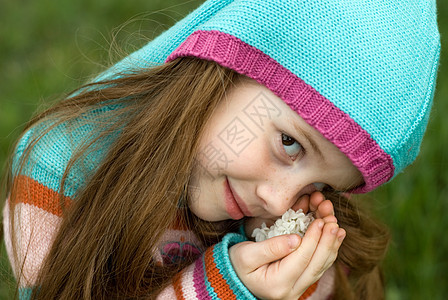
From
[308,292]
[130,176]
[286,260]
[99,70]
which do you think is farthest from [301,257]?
[99,70]

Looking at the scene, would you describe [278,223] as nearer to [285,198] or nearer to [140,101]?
[285,198]

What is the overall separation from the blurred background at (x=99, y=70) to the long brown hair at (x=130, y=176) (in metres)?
0.27

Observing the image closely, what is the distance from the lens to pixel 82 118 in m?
1.93

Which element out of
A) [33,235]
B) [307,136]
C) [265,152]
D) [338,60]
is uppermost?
[338,60]

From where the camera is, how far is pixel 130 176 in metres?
1.81

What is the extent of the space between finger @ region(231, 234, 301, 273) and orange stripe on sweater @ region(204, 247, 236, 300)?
8 centimetres

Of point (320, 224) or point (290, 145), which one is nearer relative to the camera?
point (290, 145)

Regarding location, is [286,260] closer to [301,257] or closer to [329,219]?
[301,257]

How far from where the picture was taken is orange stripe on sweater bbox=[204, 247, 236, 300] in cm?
180

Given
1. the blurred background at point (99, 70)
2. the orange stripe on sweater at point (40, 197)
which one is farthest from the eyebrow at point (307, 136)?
the orange stripe on sweater at point (40, 197)

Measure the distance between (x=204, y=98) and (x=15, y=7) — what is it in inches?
115

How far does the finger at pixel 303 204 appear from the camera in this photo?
6.36 ft

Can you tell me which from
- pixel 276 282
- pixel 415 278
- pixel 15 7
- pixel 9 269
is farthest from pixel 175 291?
pixel 15 7

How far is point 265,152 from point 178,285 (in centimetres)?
57
